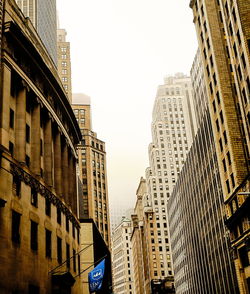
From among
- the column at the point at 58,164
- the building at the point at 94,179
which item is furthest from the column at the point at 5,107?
the building at the point at 94,179

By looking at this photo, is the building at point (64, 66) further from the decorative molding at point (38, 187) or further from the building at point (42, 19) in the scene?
the decorative molding at point (38, 187)

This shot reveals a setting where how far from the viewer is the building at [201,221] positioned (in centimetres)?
7612

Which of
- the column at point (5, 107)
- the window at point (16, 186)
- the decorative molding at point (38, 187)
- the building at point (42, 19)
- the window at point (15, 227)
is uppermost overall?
the building at point (42, 19)

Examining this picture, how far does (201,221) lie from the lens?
304 feet

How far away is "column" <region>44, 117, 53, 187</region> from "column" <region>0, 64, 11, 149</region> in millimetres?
12081

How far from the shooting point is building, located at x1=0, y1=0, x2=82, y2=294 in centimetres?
3734

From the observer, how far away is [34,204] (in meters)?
43.4

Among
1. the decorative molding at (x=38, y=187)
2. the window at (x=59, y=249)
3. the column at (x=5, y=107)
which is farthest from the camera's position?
the window at (x=59, y=249)

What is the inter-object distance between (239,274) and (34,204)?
3385cm

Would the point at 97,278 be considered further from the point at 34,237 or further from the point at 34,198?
the point at 34,198

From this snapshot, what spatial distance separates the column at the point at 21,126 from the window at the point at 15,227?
17.7 feet

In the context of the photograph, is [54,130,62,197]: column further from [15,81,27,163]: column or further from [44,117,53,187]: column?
[15,81,27,163]: column

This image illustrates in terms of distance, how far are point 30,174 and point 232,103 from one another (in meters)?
35.6

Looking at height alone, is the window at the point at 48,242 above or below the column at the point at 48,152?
below
